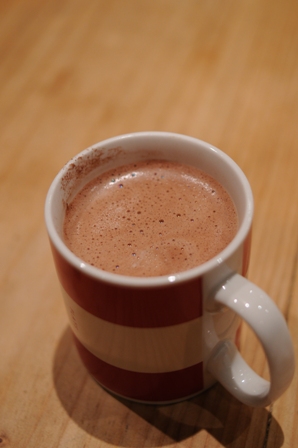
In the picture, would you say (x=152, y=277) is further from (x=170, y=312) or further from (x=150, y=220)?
(x=150, y=220)

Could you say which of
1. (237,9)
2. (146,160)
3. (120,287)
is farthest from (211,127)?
(120,287)

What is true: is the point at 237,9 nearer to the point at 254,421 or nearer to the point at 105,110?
the point at 105,110

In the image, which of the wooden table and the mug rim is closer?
the mug rim

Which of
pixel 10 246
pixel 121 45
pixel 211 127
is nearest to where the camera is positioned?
pixel 10 246

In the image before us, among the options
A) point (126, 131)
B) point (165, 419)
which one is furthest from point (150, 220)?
point (126, 131)

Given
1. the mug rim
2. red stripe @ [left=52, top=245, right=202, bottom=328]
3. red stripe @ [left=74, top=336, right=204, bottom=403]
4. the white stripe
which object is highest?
the mug rim

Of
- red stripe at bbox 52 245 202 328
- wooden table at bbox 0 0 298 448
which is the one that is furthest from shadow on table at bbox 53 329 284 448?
red stripe at bbox 52 245 202 328

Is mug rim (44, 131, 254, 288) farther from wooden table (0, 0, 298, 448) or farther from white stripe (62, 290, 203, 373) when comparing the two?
wooden table (0, 0, 298, 448)
